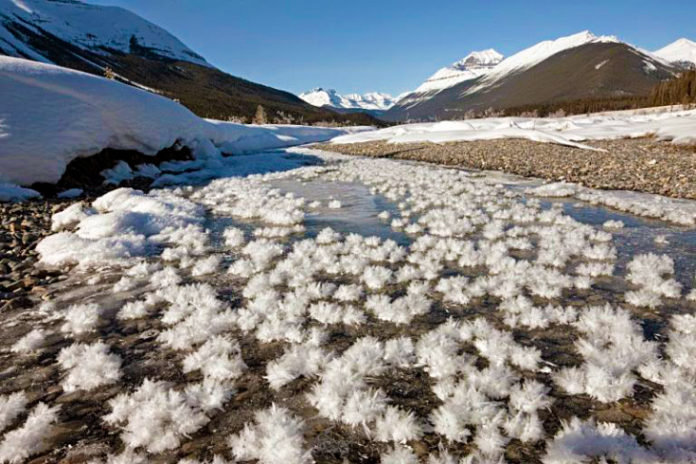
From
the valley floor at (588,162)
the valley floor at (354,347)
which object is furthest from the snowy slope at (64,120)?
the valley floor at (588,162)

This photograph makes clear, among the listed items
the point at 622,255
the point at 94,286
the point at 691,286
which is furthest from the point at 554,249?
the point at 94,286

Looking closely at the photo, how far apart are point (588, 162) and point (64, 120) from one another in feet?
81.9

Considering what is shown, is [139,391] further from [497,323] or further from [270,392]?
[497,323]

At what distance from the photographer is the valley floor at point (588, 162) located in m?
12.9

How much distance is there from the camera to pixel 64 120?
543 inches

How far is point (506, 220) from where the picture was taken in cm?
903

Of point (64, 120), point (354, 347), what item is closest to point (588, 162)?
point (354, 347)

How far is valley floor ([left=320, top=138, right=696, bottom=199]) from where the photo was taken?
12912mm

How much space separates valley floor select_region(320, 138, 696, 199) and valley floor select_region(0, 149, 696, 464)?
597cm

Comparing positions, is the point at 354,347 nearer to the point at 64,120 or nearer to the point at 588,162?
the point at 64,120

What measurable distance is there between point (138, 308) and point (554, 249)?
24.1ft

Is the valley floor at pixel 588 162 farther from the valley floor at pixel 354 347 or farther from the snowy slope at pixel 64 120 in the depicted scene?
the snowy slope at pixel 64 120

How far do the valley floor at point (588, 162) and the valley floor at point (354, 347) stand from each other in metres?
5.97

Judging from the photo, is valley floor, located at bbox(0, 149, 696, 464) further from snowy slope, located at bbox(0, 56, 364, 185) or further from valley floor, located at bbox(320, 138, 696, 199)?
valley floor, located at bbox(320, 138, 696, 199)
